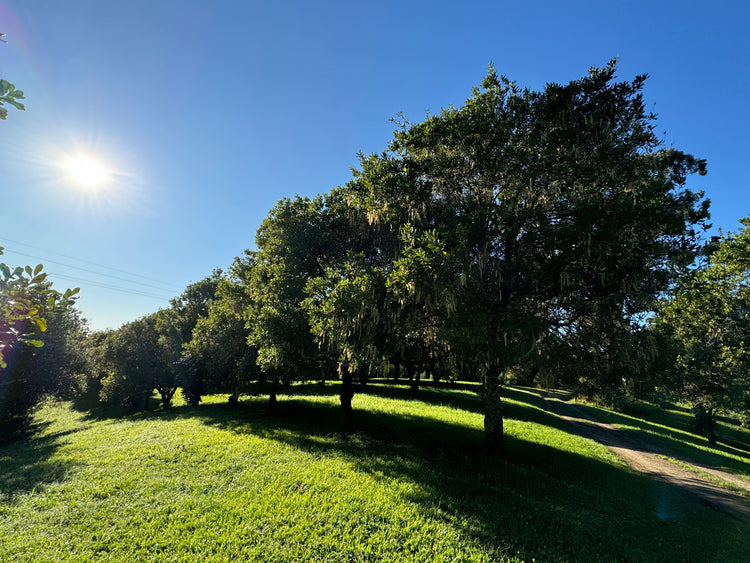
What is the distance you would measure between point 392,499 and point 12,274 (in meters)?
8.86

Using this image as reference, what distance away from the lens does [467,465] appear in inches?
436

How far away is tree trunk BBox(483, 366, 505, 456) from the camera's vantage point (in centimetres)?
1188

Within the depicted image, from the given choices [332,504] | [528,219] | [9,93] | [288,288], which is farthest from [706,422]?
[9,93]

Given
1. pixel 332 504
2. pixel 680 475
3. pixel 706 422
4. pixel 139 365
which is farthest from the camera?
pixel 139 365

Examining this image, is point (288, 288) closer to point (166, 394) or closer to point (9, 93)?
point (9, 93)

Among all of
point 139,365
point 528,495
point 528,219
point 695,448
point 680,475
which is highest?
point 528,219

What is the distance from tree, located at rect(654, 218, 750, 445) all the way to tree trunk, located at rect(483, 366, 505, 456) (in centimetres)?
936

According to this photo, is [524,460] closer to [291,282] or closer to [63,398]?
[291,282]

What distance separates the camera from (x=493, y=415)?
1259cm

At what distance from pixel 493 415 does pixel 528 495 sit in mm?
3588

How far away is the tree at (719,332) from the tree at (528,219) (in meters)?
7.12

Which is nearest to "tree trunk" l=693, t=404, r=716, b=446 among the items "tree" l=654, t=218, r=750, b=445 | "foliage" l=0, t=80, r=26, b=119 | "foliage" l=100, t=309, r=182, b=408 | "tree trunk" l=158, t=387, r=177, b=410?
"tree" l=654, t=218, r=750, b=445

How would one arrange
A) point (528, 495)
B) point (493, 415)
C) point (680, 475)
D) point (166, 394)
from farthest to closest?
point (166, 394) < point (680, 475) < point (493, 415) < point (528, 495)

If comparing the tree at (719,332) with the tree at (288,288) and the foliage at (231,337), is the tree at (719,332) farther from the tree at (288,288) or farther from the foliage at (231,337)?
the foliage at (231,337)
